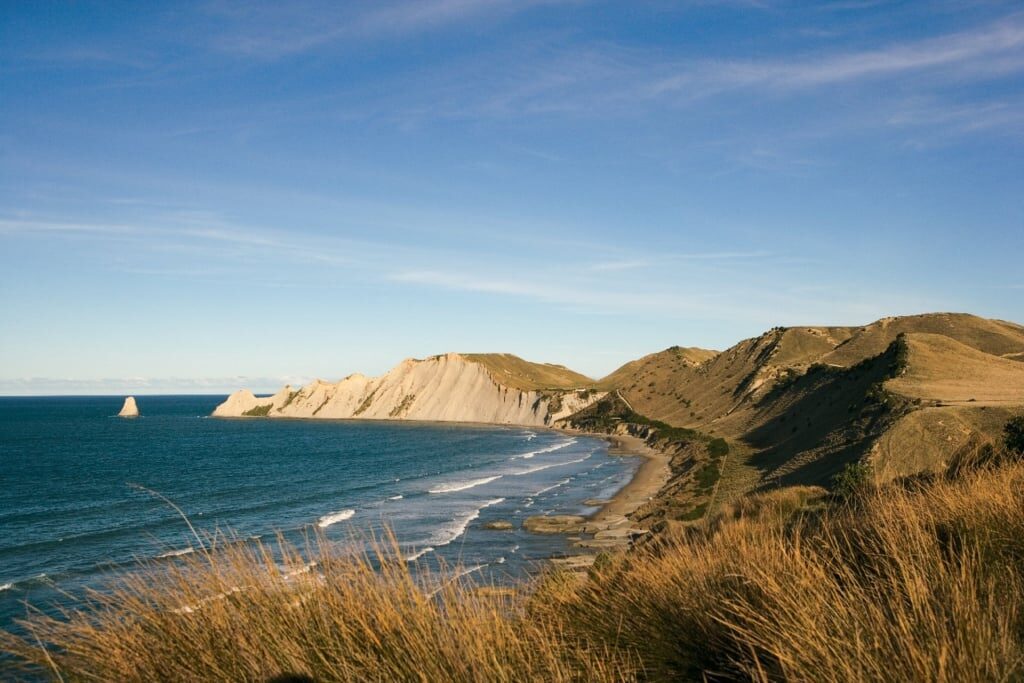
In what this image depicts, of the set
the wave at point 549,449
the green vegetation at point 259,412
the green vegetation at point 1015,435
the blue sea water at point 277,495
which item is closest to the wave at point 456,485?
the blue sea water at point 277,495

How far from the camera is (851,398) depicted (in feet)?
178

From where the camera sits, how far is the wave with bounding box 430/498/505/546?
3422 cm

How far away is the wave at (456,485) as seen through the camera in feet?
174

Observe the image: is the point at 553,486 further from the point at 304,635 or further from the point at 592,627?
the point at 304,635

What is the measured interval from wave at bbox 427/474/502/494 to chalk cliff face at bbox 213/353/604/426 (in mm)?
73730

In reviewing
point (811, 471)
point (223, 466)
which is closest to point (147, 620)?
point (811, 471)

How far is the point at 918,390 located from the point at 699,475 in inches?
580

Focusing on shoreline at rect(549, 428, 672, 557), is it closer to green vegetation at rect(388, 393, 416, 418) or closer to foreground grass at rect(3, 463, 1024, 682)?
foreground grass at rect(3, 463, 1024, 682)

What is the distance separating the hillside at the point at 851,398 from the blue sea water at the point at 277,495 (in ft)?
40.4

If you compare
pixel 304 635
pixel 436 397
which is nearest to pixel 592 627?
pixel 304 635

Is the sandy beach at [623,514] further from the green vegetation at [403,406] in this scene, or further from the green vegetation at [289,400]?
the green vegetation at [289,400]

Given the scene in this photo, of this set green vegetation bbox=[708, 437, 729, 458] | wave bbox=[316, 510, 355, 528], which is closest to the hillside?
green vegetation bbox=[708, 437, 729, 458]

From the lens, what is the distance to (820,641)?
4199mm

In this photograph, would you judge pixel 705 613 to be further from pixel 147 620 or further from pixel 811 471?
pixel 811 471
